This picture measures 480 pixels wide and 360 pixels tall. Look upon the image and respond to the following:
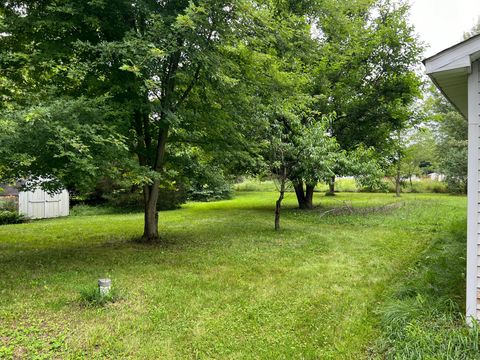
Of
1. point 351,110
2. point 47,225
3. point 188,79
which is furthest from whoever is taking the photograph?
point 351,110

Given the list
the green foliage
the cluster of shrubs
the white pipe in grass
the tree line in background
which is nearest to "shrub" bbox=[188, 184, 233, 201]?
the tree line in background

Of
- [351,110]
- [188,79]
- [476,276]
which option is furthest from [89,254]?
[351,110]

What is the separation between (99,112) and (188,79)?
2.29 m

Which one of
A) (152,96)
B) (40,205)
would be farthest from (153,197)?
(40,205)

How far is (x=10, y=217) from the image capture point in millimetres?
12656

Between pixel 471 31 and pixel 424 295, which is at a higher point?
pixel 471 31

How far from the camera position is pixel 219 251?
24.3 ft

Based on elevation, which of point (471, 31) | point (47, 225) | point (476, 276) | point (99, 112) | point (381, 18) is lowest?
point (47, 225)

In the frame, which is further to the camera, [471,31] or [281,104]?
[471,31]

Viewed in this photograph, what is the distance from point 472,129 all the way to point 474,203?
0.78m

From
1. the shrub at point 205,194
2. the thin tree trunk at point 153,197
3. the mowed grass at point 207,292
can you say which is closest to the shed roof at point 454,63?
the mowed grass at point 207,292

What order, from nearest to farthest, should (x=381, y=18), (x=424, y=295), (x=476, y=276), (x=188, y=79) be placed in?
(x=476, y=276) < (x=424, y=295) < (x=188, y=79) < (x=381, y=18)

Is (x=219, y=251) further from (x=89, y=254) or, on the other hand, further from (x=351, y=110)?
(x=351, y=110)

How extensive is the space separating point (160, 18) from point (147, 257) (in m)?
4.62
